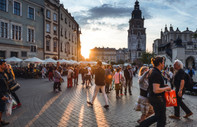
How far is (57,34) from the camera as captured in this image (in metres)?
37.2

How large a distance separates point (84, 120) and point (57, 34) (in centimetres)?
3392

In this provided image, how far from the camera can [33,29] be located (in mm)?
29797

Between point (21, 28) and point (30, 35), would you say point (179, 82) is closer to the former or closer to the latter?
point (21, 28)

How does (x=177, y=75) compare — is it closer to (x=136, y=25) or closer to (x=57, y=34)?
(x=57, y=34)

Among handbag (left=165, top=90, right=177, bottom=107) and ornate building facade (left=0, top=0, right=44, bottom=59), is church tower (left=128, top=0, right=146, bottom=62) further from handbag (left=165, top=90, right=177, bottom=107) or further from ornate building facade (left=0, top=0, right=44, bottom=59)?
handbag (left=165, top=90, right=177, bottom=107)

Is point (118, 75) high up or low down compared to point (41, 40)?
down

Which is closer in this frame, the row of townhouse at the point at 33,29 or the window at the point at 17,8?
the row of townhouse at the point at 33,29

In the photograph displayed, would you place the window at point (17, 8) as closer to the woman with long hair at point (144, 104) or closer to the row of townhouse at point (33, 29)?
the row of townhouse at point (33, 29)

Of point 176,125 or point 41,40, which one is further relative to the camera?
point 41,40

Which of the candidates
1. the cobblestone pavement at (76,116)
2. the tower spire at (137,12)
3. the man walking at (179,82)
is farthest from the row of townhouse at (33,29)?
the tower spire at (137,12)

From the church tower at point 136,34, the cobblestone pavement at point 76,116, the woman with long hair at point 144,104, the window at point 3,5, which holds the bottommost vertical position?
the cobblestone pavement at point 76,116

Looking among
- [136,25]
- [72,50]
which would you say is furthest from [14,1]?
[136,25]

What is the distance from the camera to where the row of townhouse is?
81.6ft

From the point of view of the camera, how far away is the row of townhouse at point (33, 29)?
24.9 meters
